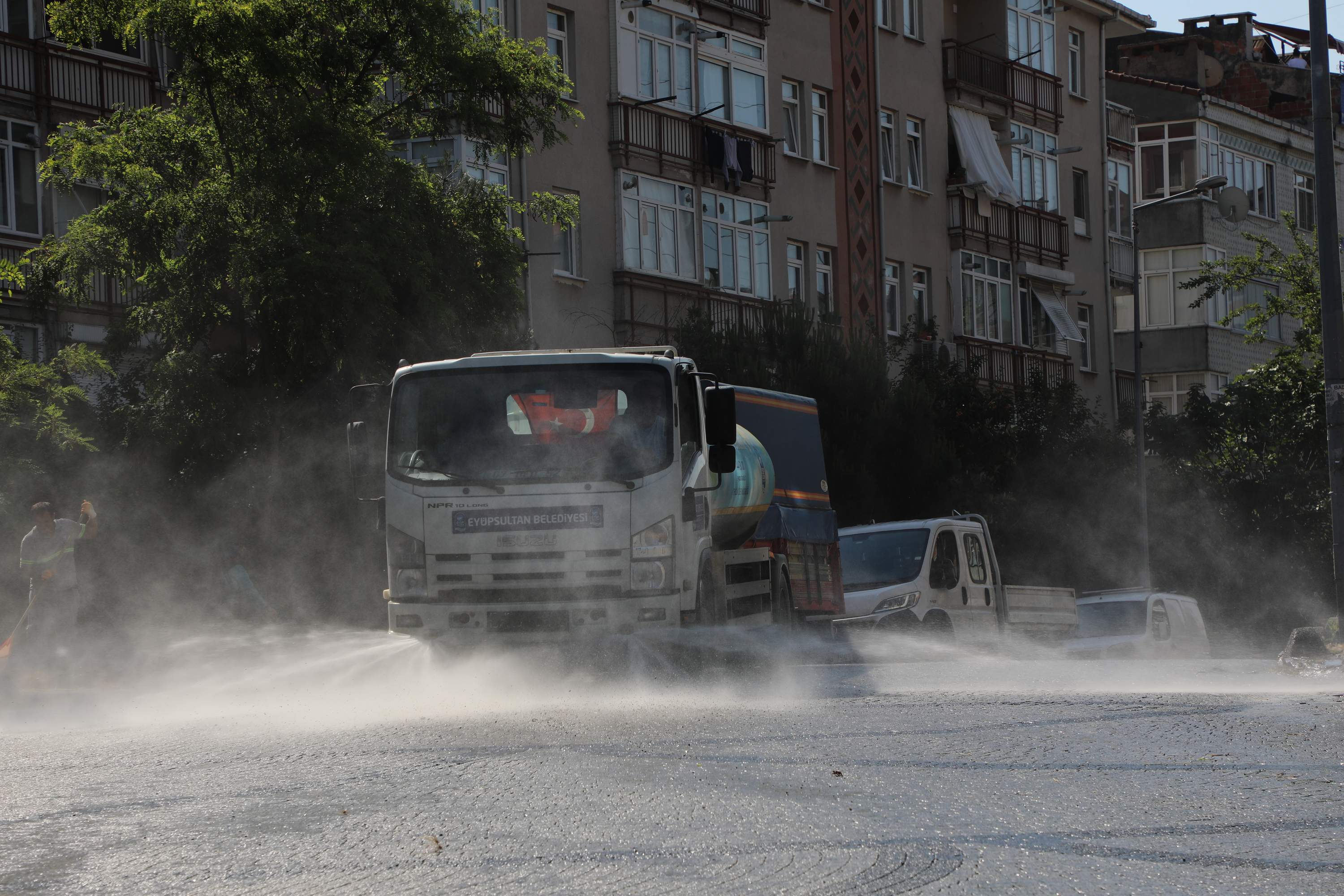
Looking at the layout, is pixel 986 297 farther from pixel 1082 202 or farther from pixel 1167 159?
pixel 1167 159

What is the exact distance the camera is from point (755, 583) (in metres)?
16.8

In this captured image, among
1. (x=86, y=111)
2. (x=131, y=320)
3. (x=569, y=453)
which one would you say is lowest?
(x=569, y=453)

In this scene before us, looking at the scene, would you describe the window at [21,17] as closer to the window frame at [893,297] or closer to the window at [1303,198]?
the window frame at [893,297]

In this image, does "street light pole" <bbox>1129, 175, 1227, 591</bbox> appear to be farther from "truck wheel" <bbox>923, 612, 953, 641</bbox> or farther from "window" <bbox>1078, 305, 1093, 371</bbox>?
"truck wheel" <bbox>923, 612, 953, 641</bbox>

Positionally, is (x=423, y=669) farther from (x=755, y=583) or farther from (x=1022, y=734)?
(x=1022, y=734)

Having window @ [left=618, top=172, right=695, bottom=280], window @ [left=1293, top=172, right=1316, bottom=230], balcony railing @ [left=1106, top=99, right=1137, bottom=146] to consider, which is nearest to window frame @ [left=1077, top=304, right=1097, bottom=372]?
balcony railing @ [left=1106, top=99, right=1137, bottom=146]

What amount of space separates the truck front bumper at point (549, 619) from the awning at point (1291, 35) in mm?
50006

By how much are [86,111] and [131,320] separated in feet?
21.8

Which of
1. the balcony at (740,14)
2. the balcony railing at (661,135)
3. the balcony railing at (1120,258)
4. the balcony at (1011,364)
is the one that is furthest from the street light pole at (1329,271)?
the balcony railing at (1120,258)

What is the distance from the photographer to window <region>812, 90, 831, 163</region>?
3881cm

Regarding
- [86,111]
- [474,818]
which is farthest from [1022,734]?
[86,111]

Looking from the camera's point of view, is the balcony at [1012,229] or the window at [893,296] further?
the balcony at [1012,229]

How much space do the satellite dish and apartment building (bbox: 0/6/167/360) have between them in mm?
24231

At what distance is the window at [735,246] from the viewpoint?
34.8 m
